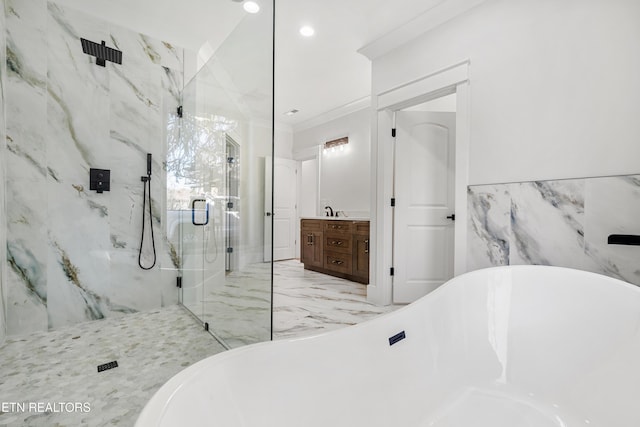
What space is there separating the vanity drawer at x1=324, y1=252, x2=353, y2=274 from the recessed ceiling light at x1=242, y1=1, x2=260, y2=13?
2.87m

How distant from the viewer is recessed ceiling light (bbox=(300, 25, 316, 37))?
2.65 metres

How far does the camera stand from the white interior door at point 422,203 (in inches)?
115

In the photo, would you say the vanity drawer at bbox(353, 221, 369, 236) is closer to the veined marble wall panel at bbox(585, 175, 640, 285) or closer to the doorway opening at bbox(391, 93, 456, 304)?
the doorway opening at bbox(391, 93, 456, 304)

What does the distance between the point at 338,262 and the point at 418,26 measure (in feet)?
9.29

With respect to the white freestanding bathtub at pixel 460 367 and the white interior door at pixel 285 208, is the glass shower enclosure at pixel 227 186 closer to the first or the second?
the white freestanding bathtub at pixel 460 367

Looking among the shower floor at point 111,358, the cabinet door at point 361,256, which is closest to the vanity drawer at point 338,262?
the cabinet door at point 361,256

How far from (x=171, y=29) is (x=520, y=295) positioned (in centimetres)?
332

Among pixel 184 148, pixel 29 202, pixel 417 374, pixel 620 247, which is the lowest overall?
pixel 417 374

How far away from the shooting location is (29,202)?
7.23ft

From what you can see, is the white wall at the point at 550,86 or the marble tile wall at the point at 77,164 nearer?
the white wall at the point at 550,86

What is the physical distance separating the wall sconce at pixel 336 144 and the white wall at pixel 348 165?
A: 0.20ft

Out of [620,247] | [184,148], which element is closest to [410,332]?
[620,247]

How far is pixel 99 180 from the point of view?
2461 mm

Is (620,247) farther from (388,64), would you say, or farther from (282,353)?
(388,64)
